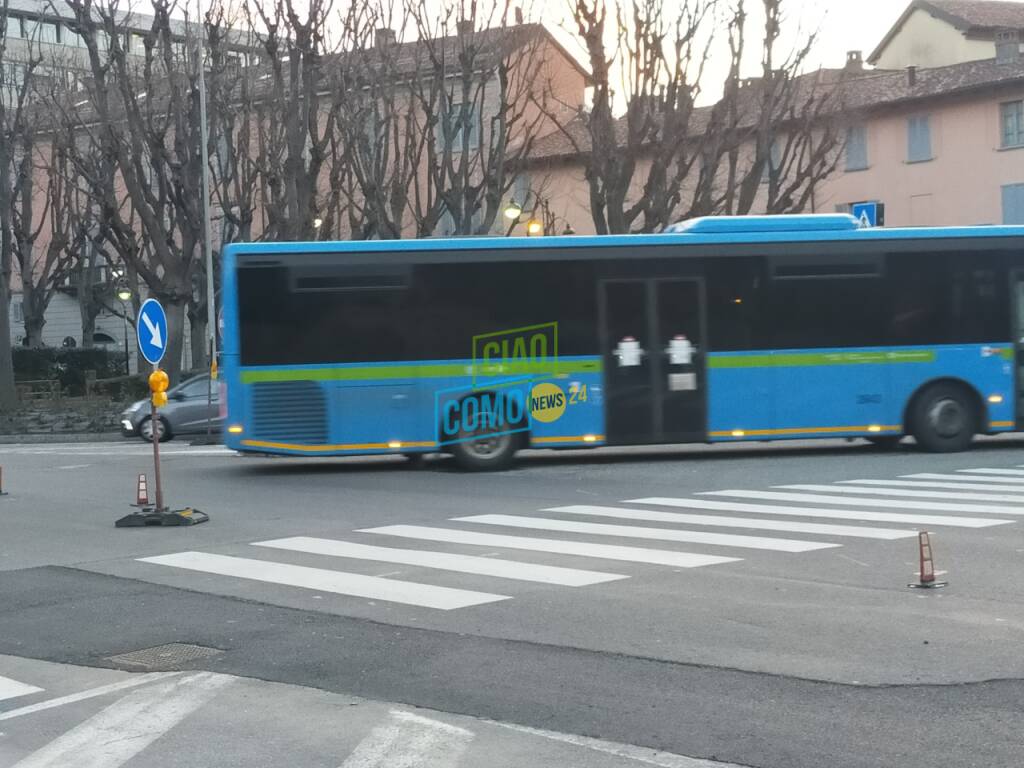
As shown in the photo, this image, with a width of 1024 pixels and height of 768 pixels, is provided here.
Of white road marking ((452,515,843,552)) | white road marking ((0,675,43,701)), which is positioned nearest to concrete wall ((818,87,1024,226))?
white road marking ((452,515,843,552))

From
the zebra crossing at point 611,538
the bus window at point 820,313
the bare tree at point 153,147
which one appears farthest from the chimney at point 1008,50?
the zebra crossing at point 611,538

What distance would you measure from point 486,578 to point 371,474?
9.43 metres

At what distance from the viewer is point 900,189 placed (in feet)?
169

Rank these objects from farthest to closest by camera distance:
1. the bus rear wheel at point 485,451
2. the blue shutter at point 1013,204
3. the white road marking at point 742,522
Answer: the blue shutter at point 1013,204 < the bus rear wheel at point 485,451 < the white road marking at point 742,522

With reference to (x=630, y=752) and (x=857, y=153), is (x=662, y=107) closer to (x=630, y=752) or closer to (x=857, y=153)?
(x=857, y=153)

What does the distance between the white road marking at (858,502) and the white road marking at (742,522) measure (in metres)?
1.55

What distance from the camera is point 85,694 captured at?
766 cm

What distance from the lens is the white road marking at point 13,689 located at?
7.74m

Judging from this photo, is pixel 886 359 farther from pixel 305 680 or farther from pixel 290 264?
pixel 305 680

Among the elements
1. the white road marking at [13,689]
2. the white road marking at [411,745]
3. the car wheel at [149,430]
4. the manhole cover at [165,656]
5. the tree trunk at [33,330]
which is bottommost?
the white road marking at [13,689]

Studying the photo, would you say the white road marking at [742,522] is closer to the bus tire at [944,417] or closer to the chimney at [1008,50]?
the bus tire at [944,417]

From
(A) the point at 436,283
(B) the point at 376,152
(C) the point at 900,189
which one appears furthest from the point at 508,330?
(C) the point at 900,189

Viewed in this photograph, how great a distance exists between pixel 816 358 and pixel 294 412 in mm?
7228

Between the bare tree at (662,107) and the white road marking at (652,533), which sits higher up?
the bare tree at (662,107)
